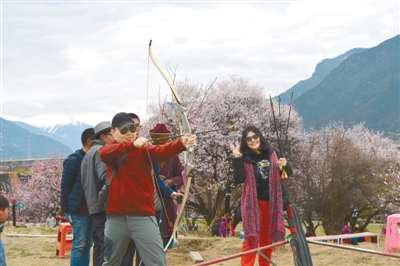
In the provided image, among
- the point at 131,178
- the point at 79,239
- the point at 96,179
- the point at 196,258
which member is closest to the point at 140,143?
the point at 131,178

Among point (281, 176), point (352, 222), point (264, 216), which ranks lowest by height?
point (352, 222)

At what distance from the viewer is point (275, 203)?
19.3ft

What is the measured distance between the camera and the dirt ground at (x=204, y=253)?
838 centimetres

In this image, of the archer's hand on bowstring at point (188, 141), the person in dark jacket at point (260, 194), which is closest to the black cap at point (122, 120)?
the archer's hand on bowstring at point (188, 141)

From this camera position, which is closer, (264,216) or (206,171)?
(264,216)

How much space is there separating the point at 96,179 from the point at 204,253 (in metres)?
5.50

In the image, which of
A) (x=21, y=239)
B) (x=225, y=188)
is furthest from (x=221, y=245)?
(x=225, y=188)

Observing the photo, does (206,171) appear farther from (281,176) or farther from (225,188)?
(281,176)

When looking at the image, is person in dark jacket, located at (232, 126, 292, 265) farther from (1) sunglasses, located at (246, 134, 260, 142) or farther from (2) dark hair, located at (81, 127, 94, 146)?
(2) dark hair, located at (81, 127, 94, 146)

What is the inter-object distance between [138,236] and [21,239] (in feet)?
30.5

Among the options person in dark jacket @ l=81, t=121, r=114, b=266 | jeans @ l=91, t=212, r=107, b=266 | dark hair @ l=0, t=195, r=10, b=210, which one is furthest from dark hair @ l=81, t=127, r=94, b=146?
dark hair @ l=0, t=195, r=10, b=210

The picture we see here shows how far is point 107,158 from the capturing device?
4.60 metres

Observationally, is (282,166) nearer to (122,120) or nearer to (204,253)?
(122,120)

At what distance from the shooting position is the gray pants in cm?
450
